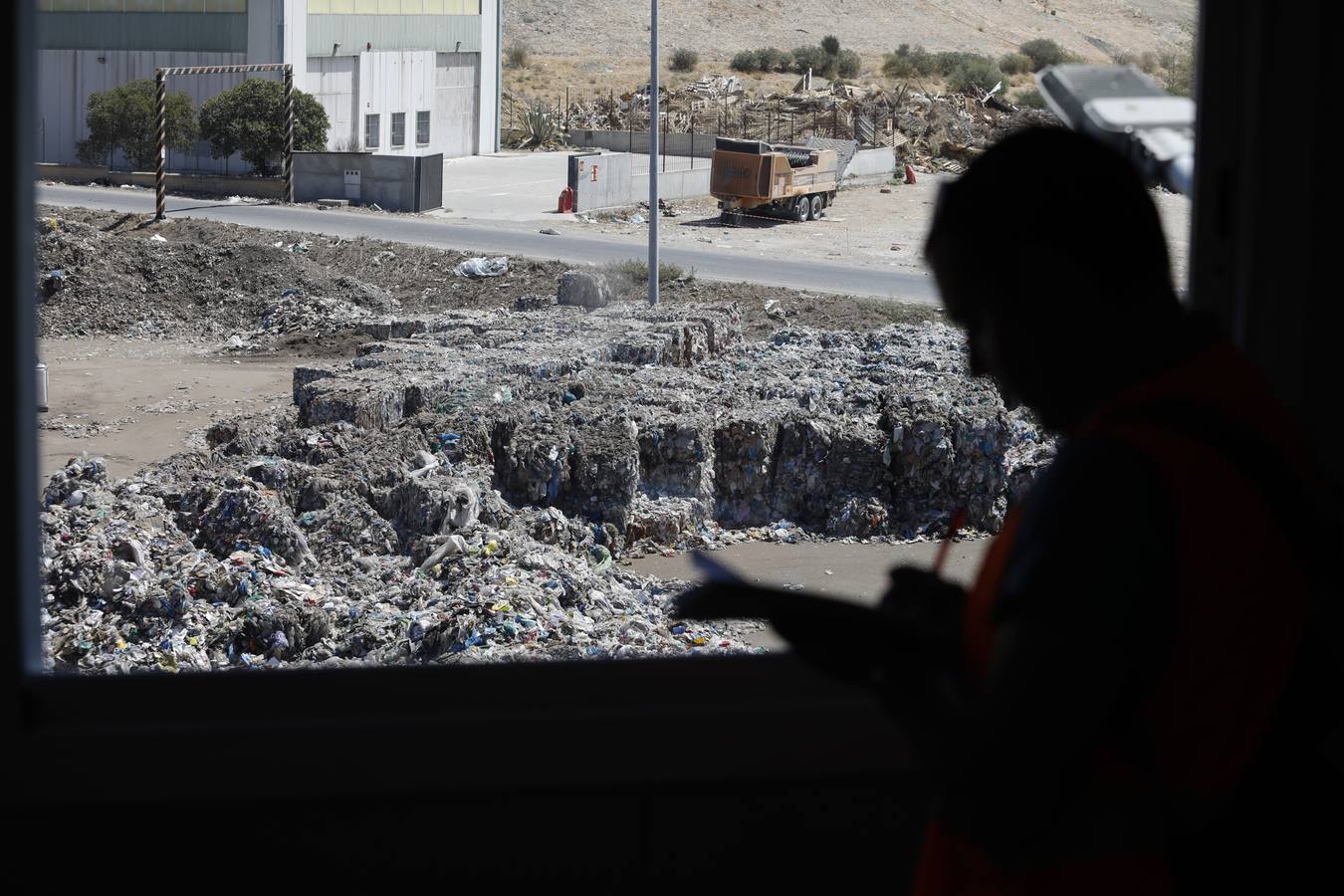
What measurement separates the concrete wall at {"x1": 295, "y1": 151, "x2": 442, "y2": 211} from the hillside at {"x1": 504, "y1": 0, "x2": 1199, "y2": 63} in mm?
35860

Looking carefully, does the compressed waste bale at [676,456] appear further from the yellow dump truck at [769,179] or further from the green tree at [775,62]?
the green tree at [775,62]

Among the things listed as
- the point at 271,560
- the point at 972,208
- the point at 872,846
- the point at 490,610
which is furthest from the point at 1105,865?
the point at 271,560

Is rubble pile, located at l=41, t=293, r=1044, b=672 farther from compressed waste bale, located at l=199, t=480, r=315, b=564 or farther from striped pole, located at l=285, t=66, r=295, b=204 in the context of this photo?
striped pole, located at l=285, t=66, r=295, b=204

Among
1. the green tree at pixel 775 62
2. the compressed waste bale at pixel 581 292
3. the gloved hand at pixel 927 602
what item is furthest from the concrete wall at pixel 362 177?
the green tree at pixel 775 62

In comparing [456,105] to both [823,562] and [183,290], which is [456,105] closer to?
[183,290]

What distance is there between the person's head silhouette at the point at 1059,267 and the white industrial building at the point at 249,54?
3311 centimetres

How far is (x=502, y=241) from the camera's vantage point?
83.3 feet

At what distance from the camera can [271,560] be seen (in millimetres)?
9820

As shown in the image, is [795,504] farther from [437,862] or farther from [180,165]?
[180,165]

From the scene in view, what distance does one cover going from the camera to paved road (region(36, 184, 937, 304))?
74.2 feet

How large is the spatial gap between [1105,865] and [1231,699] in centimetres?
16

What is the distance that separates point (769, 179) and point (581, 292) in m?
9.66

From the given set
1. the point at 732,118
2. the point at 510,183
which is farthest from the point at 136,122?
the point at 732,118

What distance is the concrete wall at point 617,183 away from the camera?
2997 cm
